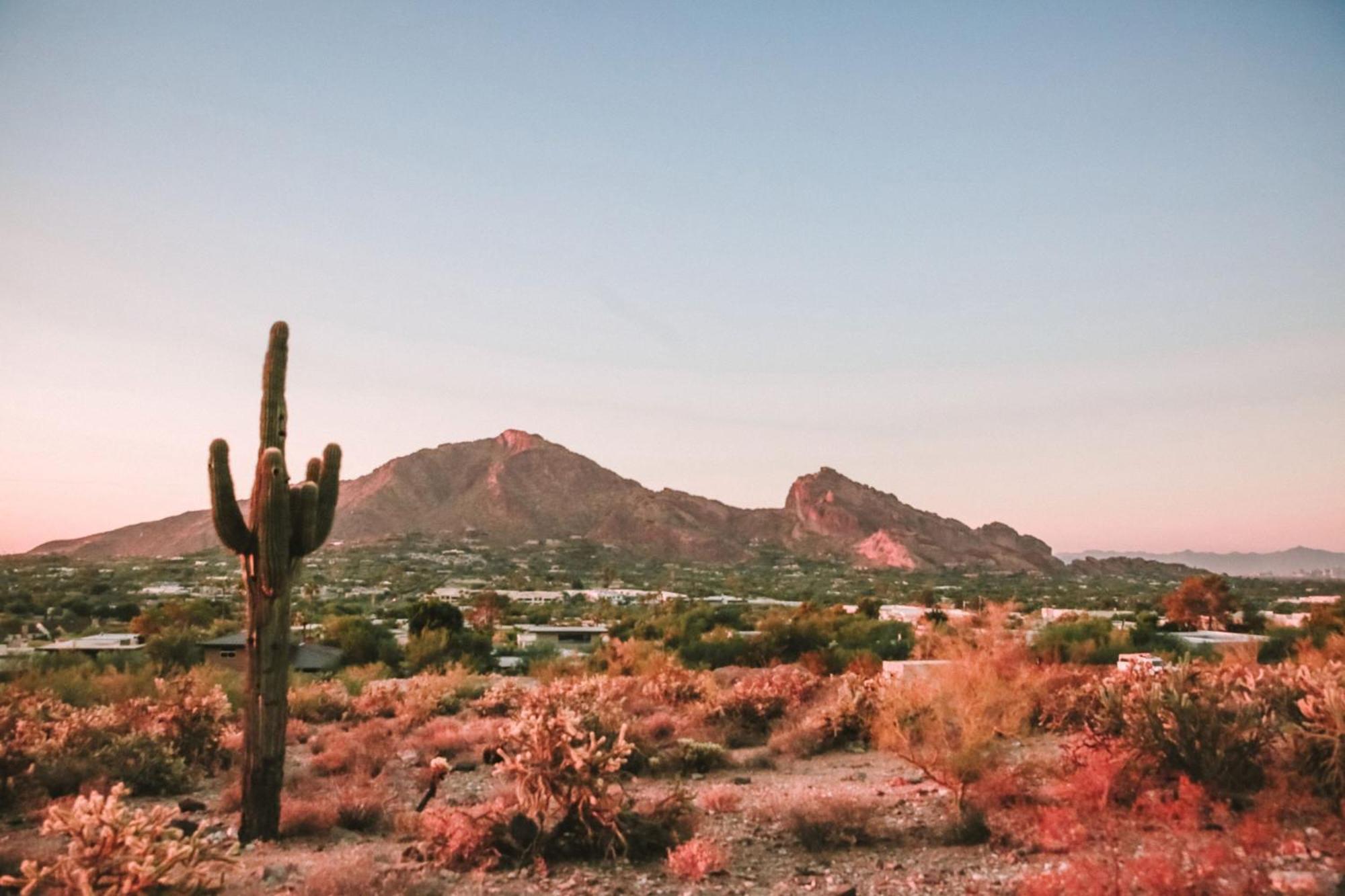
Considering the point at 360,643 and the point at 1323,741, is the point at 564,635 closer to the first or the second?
the point at 360,643

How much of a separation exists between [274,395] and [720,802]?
23.0 feet

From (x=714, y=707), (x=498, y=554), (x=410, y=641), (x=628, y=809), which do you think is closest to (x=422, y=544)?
(x=498, y=554)

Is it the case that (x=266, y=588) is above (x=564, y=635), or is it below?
above

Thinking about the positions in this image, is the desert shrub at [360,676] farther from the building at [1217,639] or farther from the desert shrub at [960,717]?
the building at [1217,639]

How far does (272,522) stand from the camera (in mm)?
9281

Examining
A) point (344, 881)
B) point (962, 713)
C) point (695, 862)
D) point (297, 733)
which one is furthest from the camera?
point (297, 733)

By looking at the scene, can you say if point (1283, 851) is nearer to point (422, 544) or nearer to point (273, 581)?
point (273, 581)

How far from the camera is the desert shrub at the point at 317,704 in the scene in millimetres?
16812

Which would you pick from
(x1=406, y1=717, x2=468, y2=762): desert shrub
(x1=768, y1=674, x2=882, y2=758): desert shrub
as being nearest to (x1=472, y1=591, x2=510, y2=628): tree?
(x1=406, y1=717, x2=468, y2=762): desert shrub

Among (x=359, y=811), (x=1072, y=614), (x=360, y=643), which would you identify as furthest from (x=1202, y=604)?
(x=359, y=811)

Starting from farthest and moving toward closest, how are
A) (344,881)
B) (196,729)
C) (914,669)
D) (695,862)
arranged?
1. (914,669)
2. (196,729)
3. (695,862)
4. (344,881)

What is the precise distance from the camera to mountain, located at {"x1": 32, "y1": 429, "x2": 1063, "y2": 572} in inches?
5108

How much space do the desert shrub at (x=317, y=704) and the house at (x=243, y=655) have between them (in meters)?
8.07

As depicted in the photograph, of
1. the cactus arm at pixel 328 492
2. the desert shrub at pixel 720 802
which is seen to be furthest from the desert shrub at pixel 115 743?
the desert shrub at pixel 720 802
